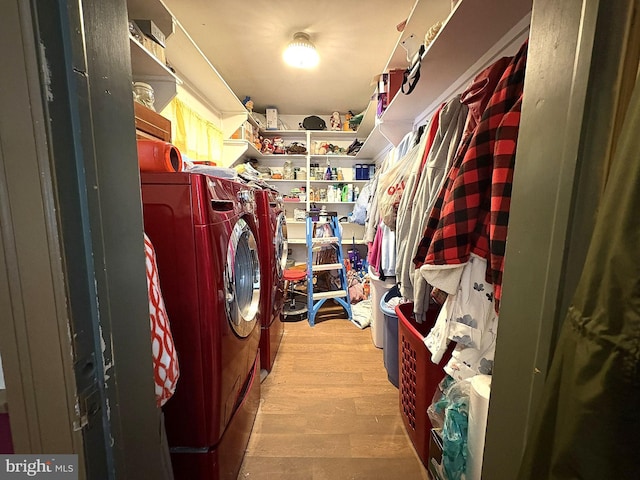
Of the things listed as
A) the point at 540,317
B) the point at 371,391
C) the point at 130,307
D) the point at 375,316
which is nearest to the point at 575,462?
the point at 540,317

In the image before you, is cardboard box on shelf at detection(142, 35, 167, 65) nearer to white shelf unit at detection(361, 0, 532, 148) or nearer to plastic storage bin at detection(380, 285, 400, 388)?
white shelf unit at detection(361, 0, 532, 148)

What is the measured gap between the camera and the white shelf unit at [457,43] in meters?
0.78

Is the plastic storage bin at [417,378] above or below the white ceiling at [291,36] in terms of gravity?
below

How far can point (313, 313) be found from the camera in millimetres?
2303

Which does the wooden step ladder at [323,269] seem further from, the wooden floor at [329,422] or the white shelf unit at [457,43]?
the white shelf unit at [457,43]

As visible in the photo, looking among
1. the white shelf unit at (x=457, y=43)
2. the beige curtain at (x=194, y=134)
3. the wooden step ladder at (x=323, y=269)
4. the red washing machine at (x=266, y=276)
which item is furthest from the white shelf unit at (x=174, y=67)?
the wooden step ladder at (x=323, y=269)

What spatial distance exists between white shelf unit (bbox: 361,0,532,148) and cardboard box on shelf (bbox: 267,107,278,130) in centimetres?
169

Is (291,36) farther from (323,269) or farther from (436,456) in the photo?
(436,456)

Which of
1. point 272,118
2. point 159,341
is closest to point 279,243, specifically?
point 159,341

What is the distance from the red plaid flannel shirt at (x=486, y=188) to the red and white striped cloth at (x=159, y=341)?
695mm

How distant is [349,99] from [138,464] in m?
2.95

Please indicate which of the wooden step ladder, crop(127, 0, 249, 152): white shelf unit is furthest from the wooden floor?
crop(127, 0, 249, 152): white shelf unit

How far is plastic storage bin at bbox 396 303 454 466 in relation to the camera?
3.20ft

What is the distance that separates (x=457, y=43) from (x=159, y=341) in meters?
1.34
